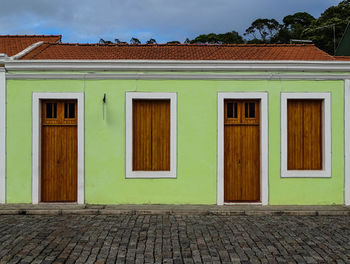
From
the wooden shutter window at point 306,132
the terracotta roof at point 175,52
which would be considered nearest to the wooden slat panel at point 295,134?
the wooden shutter window at point 306,132

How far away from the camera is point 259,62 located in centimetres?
866

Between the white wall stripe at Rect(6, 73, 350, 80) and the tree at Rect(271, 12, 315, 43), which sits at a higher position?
the tree at Rect(271, 12, 315, 43)

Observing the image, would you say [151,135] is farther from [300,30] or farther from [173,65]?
[300,30]

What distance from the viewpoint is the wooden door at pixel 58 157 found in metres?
8.81

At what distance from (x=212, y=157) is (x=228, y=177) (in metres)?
0.66

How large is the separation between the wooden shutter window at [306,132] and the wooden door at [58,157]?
17.8ft

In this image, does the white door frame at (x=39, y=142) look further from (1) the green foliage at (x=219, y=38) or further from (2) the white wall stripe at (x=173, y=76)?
(1) the green foliage at (x=219, y=38)

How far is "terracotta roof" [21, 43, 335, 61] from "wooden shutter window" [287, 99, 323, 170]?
210 cm

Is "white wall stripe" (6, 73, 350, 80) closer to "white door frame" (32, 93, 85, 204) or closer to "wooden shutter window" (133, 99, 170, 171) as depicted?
"white door frame" (32, 93, 85, 204)

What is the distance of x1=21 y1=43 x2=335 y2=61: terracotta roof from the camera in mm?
10297

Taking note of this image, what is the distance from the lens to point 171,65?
341 inches

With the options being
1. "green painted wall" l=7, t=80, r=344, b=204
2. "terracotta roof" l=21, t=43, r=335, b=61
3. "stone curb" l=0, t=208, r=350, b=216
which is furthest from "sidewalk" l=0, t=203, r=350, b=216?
"terracotta roof" l=21, t=43, r=335, b=61

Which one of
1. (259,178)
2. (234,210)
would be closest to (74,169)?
(234,210)

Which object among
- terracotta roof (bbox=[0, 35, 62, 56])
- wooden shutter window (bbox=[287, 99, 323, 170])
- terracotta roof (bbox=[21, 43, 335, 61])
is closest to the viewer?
wooden shutter window (bbox=[287, 99, 323, 170])
